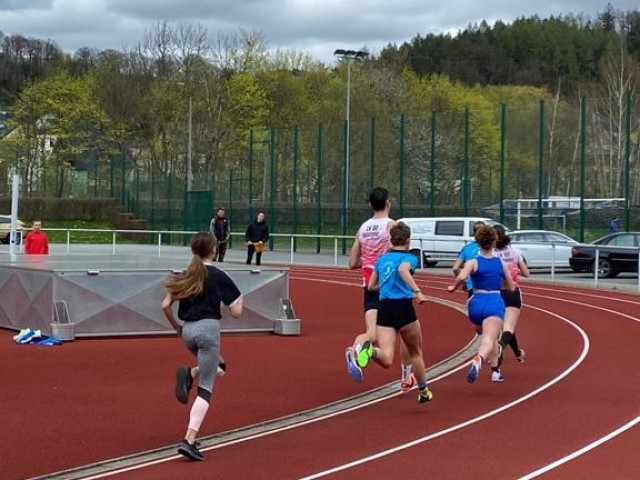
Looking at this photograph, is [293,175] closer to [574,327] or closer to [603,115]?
[603,115]

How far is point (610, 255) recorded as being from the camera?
99.2 feet

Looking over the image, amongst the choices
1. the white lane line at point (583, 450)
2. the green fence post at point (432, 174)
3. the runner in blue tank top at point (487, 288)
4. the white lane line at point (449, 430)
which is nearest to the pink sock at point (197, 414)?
the white lane line at point (449, 430)

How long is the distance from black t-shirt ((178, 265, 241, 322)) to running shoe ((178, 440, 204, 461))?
2.98 feet

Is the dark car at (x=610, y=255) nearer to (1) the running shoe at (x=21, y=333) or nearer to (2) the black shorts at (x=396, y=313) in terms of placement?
(1) the running shoe at (x=21, y=333)

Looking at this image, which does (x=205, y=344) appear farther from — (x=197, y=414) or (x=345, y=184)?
(x=345, y=184)

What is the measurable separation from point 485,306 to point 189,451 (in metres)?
4.15

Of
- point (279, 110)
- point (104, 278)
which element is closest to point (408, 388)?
point (104, 278)

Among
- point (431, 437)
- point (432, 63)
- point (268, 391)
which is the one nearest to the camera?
point (431, 437)

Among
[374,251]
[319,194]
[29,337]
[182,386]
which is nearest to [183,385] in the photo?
[182,386]

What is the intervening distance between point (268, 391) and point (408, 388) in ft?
5.52

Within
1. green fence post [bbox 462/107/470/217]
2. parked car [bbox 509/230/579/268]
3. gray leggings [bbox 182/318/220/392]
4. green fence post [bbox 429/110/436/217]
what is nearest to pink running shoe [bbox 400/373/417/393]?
gray leggings [bbox 182/318/220/392]

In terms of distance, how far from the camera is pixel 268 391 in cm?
1169

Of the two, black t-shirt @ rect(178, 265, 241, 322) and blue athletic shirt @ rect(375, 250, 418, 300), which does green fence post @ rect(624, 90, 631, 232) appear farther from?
black t-shirt @ rect(178, 265, 241, 322)

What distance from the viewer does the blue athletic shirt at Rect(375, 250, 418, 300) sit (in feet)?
33.3
